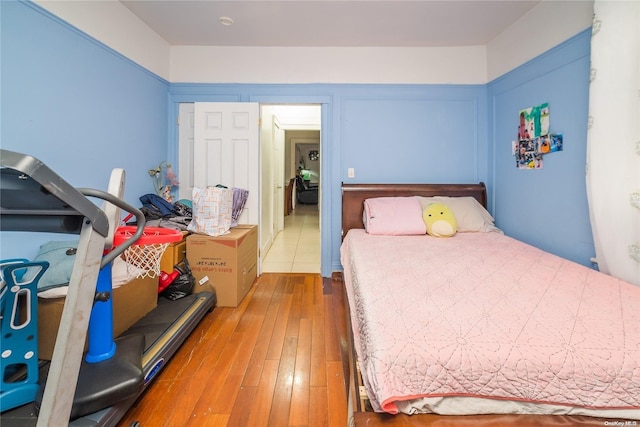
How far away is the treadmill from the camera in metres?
0.73

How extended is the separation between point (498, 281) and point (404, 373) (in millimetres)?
900

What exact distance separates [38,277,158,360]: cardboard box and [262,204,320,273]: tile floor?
160 cm

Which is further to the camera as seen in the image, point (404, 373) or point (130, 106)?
point (130, 106)

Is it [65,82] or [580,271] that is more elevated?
[65,82]

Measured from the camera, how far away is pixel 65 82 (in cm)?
198

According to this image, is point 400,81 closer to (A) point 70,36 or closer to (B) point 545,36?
(B) point 545,36

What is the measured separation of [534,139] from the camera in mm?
2490

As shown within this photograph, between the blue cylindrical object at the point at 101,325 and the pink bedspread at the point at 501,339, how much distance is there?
4.00ft

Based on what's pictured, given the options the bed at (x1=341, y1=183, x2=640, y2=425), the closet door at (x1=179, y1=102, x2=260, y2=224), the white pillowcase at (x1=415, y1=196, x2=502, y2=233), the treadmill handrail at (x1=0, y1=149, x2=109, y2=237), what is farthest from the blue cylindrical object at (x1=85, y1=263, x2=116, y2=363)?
the white pillowcase at (x1=415, y1=196, x2=502, y2=233)

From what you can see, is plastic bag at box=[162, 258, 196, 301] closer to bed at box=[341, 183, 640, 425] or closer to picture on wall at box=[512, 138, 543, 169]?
bed at box=[341, 183, 640, 425]

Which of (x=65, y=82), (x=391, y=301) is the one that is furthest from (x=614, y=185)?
(x=65, y=82)

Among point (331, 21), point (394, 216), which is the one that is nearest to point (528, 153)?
point (394, 216)

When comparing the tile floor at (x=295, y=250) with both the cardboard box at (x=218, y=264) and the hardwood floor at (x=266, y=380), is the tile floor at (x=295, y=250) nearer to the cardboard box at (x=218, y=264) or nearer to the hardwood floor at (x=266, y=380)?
the cardboard box at (x=218, y=264)

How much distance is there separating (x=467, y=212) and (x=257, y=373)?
2.38 metres
